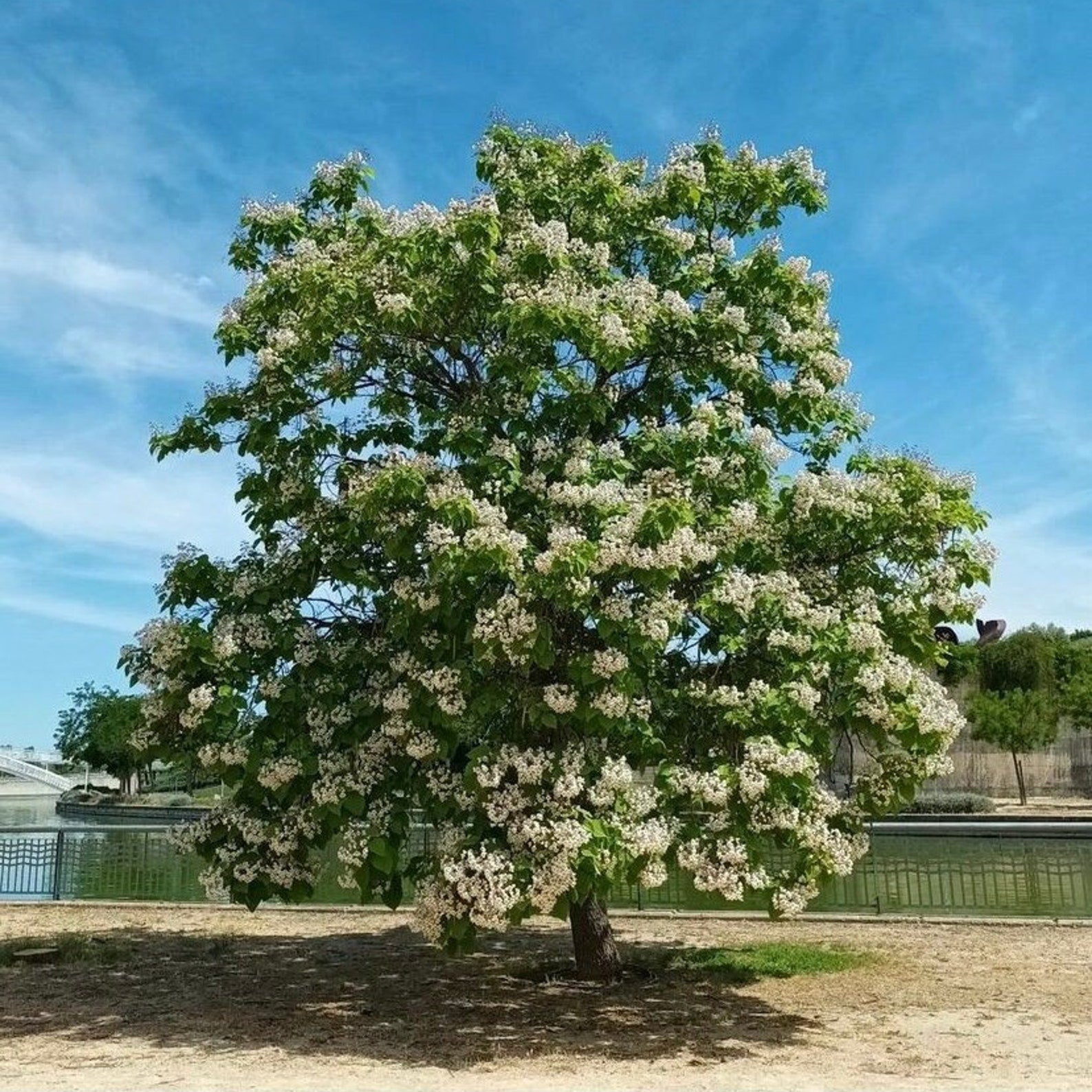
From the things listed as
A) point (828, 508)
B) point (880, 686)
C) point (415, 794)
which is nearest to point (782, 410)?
point (828, 508)

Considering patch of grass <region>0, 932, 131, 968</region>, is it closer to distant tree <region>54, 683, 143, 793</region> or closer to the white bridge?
distant tree <region>54, 683, 143, 793</region>

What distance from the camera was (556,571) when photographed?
9.88 metres

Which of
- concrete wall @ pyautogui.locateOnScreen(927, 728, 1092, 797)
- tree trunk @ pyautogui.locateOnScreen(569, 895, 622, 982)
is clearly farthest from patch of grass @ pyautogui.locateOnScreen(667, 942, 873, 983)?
concrete wall @ pyautogui.locateOnScreen(927, 728, 1092, 797)

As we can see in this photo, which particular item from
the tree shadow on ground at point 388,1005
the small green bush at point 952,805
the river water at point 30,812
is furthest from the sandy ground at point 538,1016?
the small green bush at point 952,805

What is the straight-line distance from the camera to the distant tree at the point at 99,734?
264ft

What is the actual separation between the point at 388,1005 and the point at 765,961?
503cm

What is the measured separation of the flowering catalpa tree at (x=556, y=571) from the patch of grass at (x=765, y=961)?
2.16m

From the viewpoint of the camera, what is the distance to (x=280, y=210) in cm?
1425

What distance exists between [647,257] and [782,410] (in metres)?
2.54

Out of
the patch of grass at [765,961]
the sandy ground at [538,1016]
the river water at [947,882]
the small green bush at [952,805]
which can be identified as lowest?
the sandy ground at [538,1016]

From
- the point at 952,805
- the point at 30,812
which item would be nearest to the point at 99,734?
the point at 30,812

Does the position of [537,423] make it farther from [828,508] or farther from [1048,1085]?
[1048,1085]

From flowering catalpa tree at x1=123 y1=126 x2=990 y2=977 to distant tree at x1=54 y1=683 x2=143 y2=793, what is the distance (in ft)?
210

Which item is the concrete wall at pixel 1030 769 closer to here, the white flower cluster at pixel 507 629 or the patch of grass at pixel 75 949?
the patch of grass at pixel 75 949
